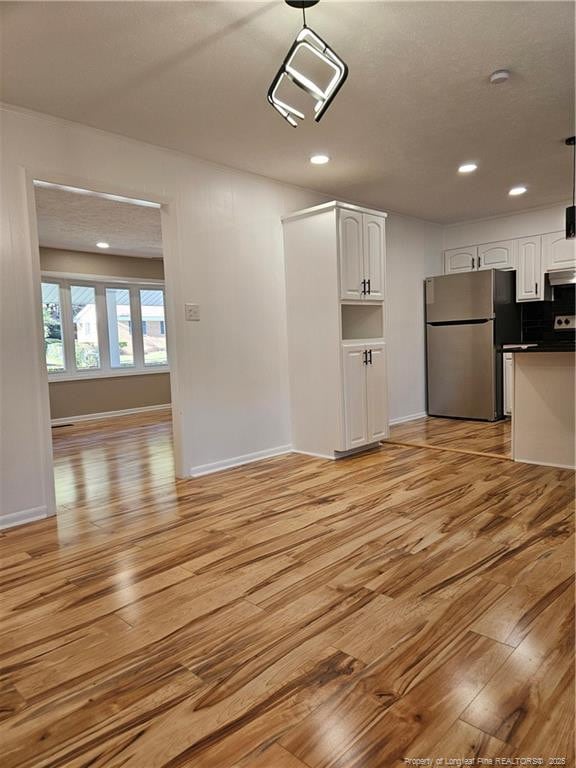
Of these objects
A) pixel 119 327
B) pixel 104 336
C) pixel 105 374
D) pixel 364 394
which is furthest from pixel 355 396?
pixel 119 327

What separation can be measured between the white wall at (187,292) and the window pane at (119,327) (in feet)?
13.7

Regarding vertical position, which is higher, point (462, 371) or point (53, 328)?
point (53, 328)

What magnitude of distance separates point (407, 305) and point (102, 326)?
4.53m

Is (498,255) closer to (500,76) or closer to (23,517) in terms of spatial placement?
(500,76)

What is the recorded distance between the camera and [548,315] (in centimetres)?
591

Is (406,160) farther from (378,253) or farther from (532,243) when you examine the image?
(532,243)

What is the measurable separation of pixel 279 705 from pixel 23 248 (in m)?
2.77

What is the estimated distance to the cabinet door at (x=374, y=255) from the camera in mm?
4324

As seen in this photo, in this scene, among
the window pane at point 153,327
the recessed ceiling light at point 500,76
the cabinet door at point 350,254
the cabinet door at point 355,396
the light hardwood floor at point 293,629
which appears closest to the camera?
the light hardwood floor at point 293,629

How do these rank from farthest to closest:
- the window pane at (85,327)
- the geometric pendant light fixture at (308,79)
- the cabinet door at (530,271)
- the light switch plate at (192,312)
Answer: the window pane at (85,327) → the cabinet door at (530,271) → the light switch plate at (192,312) → the geometric pendant light fixture at (308,79)

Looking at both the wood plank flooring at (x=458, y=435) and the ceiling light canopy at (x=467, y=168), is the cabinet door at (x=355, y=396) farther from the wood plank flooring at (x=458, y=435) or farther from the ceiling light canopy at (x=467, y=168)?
Result: the ceiling light canopy at (x=467, y=168)

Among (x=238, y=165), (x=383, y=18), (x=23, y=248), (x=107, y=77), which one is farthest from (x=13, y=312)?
(x=383, y=18)

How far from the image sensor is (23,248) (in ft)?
9.65

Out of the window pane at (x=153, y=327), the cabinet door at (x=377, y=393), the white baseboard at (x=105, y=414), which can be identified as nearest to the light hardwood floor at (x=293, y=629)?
the cabinet door at (x=377, y=393)
